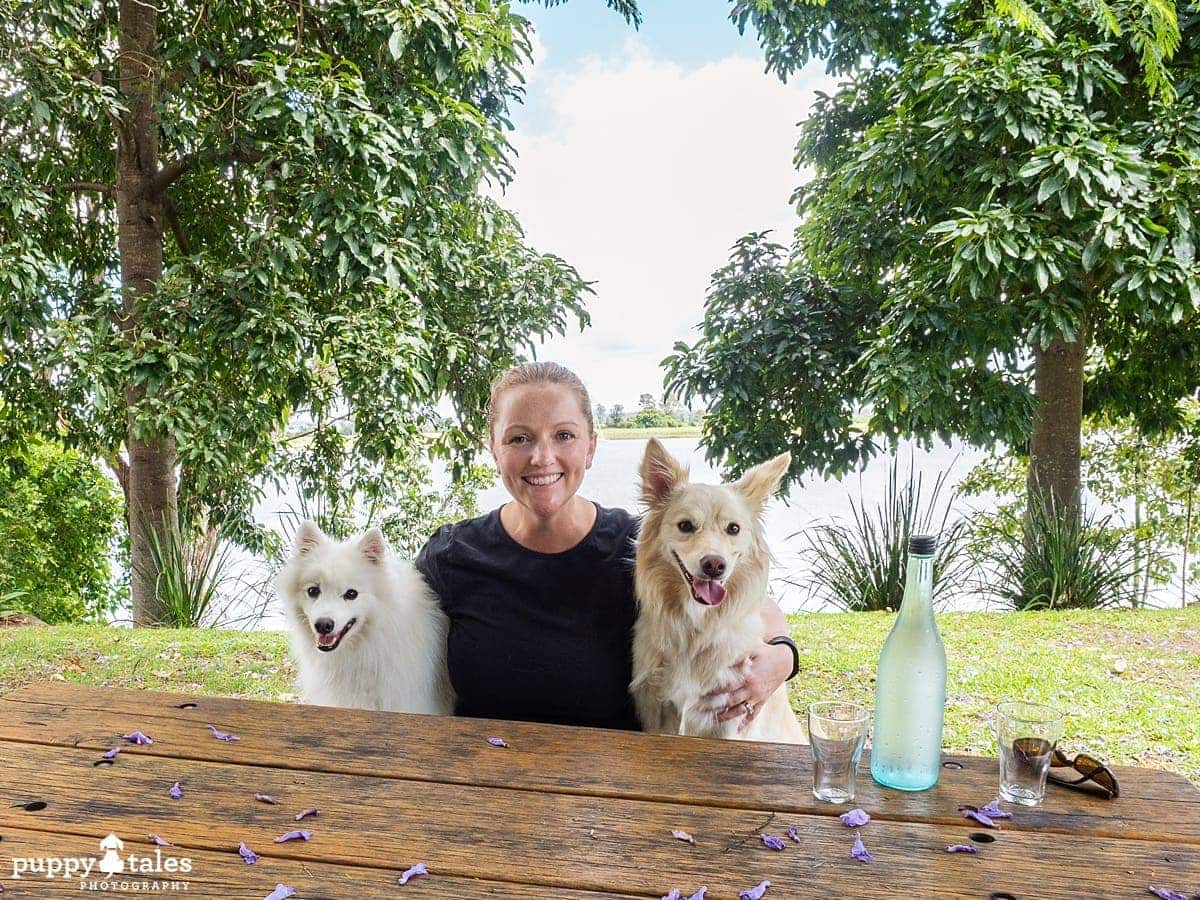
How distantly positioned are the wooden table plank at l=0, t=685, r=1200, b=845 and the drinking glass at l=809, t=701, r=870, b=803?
0.08 ft

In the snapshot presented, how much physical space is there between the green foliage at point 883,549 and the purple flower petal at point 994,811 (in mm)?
3365

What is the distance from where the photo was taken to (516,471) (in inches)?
60.5

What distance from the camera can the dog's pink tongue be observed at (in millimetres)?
1417

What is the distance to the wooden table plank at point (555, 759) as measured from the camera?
947 millimetres

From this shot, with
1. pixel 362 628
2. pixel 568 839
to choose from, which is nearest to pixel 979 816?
pixel 568 839

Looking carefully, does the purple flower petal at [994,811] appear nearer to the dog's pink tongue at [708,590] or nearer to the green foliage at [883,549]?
the dog's pink tongue at [708,590]

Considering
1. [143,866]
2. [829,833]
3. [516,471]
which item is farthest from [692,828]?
[516,471]

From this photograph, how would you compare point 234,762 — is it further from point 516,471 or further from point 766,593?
point 766,593

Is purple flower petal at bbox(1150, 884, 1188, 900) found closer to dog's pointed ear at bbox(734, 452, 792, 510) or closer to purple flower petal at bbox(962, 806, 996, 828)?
purple flower petal at bbox(962, 806, 996, 828)

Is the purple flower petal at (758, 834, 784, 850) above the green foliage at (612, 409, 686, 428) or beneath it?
beneath

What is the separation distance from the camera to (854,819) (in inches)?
35.7

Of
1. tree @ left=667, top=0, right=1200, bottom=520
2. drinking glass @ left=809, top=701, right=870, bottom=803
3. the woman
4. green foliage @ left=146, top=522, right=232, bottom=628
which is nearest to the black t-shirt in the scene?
the woman

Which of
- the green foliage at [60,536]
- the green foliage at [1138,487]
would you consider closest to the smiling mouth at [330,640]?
the green foliage at [1138,487]

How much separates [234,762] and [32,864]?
0.89 feet
